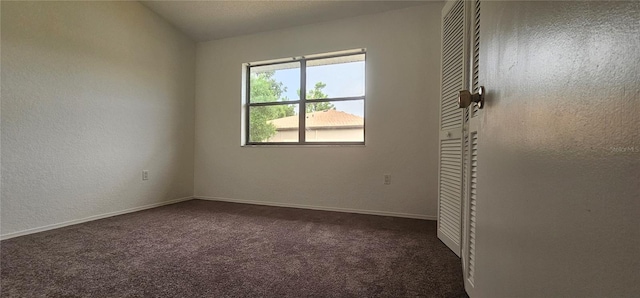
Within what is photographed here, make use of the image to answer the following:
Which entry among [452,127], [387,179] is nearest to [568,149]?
[452,127]

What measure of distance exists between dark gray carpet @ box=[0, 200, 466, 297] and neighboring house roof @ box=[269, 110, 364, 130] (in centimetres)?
117

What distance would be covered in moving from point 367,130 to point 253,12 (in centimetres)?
191

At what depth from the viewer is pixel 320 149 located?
3096mm

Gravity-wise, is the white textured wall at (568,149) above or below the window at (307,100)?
below

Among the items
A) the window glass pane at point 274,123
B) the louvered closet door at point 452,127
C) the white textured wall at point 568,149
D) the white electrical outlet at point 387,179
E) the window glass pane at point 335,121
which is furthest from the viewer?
the window glass pane at point 274,123

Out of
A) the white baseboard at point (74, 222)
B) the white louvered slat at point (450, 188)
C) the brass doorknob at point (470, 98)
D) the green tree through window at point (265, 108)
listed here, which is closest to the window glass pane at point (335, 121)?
the green tree through window at point (265, 108)

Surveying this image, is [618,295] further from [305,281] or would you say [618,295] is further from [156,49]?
[156,49]

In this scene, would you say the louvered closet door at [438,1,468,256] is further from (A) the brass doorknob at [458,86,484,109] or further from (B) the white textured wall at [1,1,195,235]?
(B) the white textured wall at [1,1,195,235]

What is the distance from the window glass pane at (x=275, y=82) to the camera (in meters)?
3.37

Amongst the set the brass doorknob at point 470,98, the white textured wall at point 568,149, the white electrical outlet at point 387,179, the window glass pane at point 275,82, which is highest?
the window glass pane at point 275,82

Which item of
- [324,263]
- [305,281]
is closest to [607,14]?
[305,281]

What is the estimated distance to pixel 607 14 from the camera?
0.88ft

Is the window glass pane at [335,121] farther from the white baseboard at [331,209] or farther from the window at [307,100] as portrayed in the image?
the white baseboard at [331,209]

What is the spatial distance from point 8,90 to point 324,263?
2.77 m
